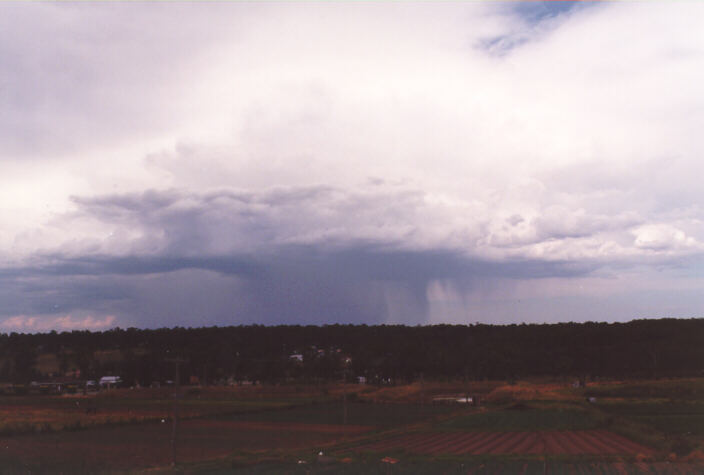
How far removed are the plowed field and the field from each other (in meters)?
0.12

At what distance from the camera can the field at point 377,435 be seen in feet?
162

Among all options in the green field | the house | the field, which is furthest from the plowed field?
the house

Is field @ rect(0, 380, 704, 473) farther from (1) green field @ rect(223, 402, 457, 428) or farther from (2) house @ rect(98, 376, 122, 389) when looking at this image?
(2) house @ rect(98, 376, 122, 389)

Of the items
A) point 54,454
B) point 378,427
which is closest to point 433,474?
point 54,454

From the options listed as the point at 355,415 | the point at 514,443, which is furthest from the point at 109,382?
the point at 514,443

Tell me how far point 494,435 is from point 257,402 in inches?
2792

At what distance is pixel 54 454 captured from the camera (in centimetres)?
5738

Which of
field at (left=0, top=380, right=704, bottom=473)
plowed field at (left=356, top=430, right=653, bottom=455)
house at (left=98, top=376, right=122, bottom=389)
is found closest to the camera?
field at (left=0, top=380, right=704, bottom=473)

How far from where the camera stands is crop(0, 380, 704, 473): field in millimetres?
49438

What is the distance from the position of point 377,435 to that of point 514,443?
615 inches

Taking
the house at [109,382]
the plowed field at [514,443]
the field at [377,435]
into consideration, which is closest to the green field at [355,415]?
the field at [377,435]

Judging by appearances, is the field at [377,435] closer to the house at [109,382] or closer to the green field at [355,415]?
the green field at [355,415]

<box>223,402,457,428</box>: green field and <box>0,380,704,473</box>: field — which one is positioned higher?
<box>0,380,704,473</box>: field

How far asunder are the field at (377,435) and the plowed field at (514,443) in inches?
4.8
